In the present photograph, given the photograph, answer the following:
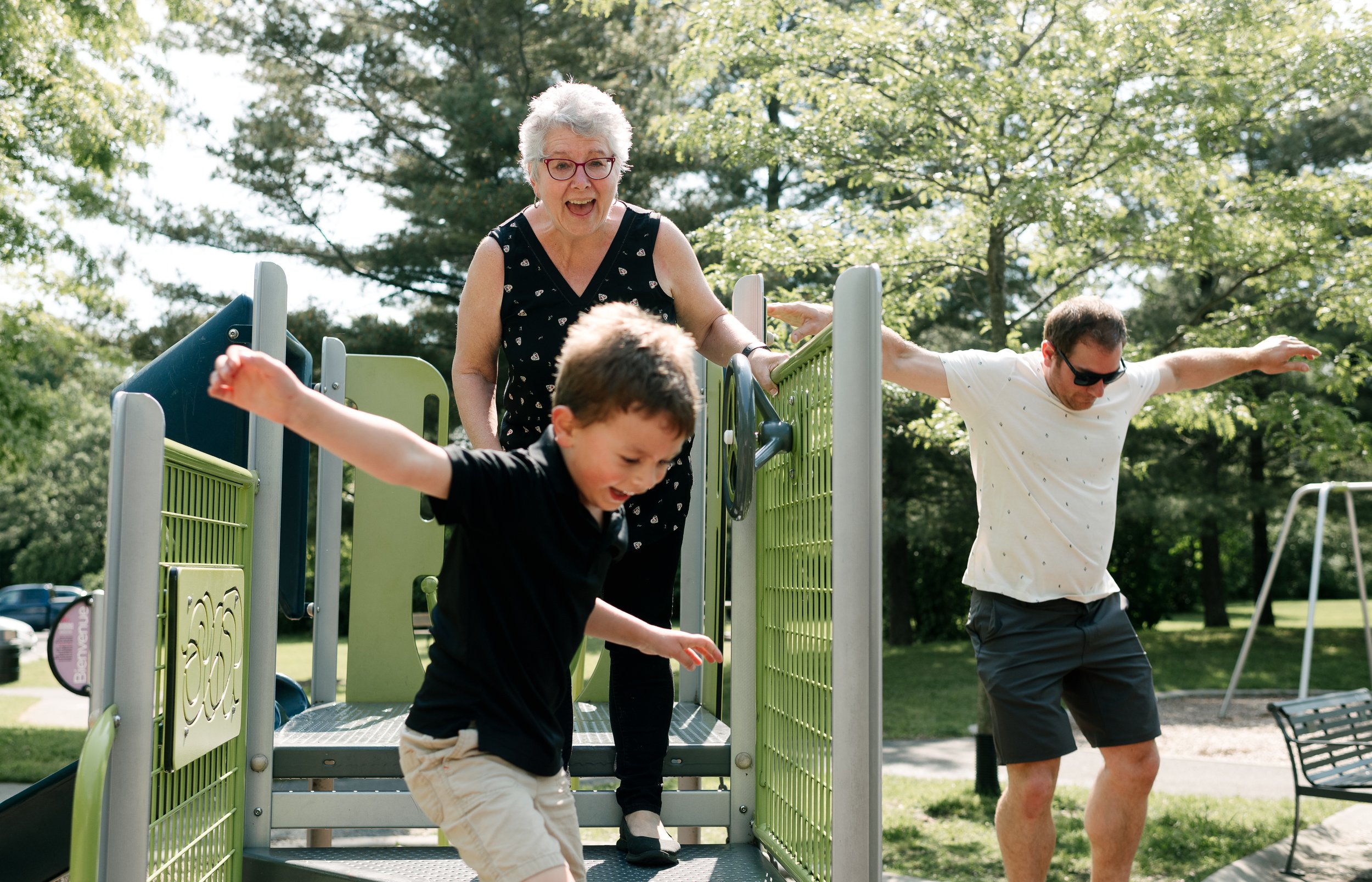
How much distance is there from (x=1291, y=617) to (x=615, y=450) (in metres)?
31.5

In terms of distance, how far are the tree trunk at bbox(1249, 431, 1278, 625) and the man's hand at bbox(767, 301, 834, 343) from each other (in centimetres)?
1306

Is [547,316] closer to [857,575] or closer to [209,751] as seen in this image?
[857,575]

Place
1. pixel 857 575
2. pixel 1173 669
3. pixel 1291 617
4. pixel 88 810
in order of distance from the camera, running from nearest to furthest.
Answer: pixel 88 810
pixel 857 575
pixel 1173 669
pixel 1291 617

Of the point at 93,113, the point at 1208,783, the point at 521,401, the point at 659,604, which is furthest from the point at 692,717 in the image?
the point at 93,113

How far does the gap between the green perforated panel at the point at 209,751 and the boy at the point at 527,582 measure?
2.08ft

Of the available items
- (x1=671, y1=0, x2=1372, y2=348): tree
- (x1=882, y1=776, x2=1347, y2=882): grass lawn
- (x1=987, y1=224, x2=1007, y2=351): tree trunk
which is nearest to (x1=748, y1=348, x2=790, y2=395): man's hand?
(x1=882, y1=776, x2=1347, y2=882): grass lawn

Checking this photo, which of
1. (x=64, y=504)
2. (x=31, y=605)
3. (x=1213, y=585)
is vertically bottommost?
(x=31, y=605)

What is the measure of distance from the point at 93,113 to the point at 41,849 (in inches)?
385

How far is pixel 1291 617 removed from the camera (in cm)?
2883

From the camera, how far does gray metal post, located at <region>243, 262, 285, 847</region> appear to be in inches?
113

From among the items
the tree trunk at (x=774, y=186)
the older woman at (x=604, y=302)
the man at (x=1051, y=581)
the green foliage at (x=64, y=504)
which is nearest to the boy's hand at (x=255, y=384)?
the older woman at (x=604, y=302)

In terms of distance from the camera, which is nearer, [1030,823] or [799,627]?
[799,627]

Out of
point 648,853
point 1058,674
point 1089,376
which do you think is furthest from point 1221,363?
point 648,853

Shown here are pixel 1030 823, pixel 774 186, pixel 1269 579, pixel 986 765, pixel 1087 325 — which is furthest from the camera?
pixel 774 186
